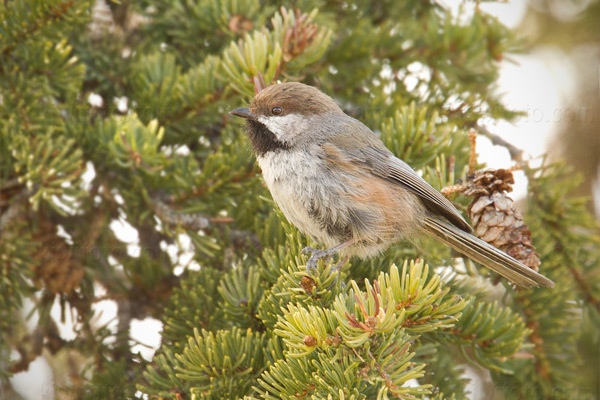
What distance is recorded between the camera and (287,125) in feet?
8.27

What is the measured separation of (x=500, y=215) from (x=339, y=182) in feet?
2.25

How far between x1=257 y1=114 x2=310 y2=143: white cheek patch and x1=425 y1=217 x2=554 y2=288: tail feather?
0.71 m

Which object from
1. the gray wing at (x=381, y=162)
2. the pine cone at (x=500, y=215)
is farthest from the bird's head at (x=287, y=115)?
the pine cone at (x=500, y=215)

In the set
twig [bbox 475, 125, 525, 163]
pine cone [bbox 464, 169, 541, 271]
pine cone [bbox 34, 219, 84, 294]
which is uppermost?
twig [bbox 475, 125, 525, 163]

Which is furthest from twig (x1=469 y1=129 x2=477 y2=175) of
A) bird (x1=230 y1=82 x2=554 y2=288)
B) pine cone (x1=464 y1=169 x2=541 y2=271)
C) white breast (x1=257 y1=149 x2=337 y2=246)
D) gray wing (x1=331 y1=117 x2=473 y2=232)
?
white breast (x1=257 y1=149 x2=337 y2=246)

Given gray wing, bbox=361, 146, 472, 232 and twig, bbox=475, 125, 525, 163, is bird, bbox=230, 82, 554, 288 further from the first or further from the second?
twig, bbox=475, 125, 525, 163

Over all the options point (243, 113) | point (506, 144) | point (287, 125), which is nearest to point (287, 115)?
point (287, 125)

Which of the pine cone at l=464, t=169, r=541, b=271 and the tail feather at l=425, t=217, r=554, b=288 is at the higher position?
the pine cone at l=464, t=169, r=541, b=271

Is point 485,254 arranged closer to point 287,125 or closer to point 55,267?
point 287,125

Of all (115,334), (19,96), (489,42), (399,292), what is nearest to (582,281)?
(489,42)

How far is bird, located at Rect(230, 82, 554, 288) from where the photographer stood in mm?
2287

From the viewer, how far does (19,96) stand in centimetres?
217

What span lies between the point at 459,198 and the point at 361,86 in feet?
2.78

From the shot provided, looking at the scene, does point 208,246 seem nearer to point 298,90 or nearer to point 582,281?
point 298,90
